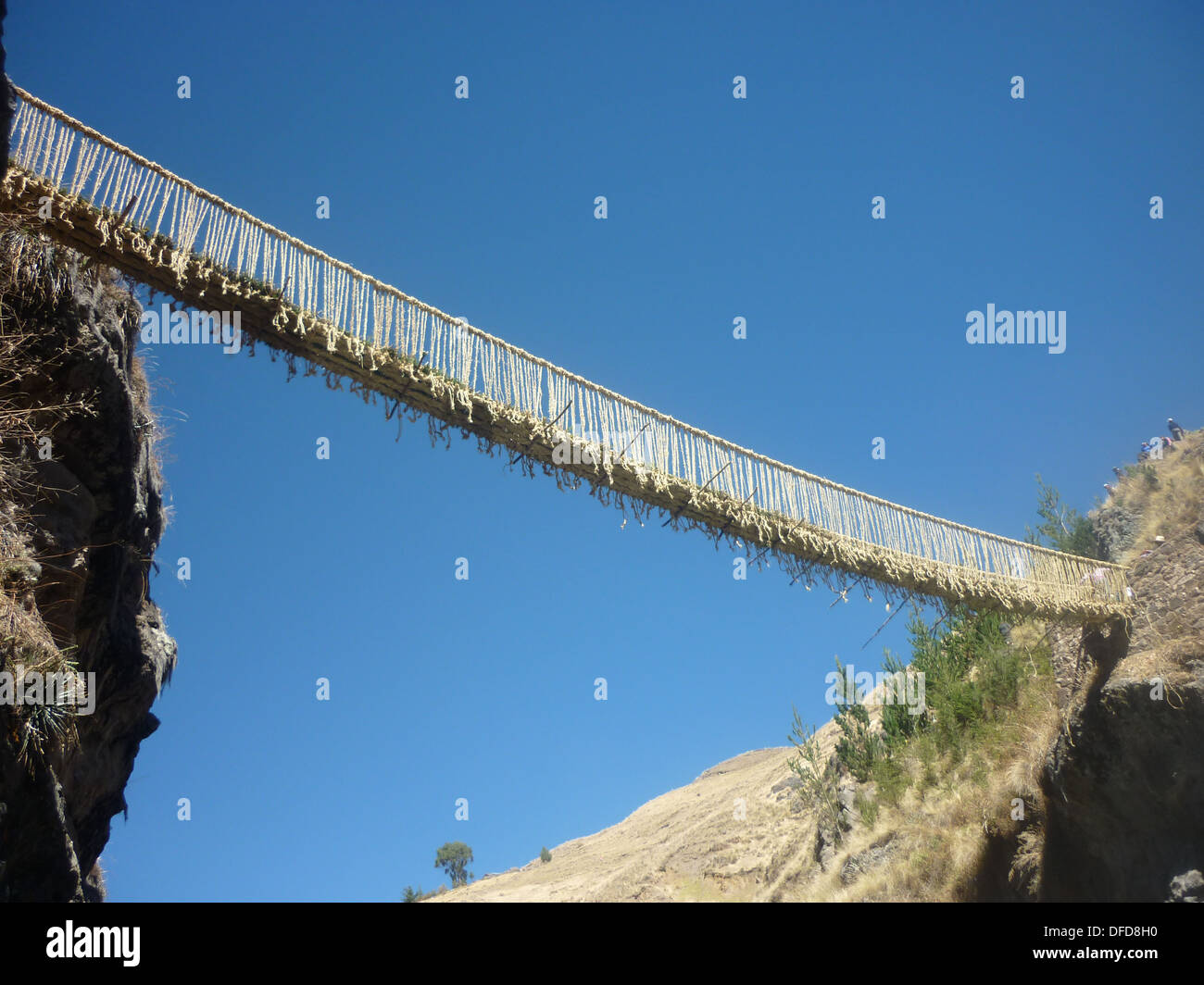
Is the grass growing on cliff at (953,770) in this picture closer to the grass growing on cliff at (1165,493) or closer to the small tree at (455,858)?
the grass growing on cliff at (1165,493)

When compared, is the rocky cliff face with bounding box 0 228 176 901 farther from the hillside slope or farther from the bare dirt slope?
the bare dirt slope

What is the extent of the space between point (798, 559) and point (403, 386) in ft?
16.1

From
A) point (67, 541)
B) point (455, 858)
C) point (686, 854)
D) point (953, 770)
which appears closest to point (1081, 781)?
point (953, 770)

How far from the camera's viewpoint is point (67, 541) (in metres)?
8.70

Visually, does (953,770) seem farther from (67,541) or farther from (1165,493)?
(67,541)

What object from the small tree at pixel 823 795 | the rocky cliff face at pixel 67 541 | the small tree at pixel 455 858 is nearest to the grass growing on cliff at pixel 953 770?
the small tree at pixel 823 795

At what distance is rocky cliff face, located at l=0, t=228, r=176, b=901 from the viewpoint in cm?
720

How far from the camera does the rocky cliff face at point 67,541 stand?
7.20 m

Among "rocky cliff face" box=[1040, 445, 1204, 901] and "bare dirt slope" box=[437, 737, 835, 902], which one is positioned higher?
"rocky cliff face" box=[1040, 445, 1204, 901]

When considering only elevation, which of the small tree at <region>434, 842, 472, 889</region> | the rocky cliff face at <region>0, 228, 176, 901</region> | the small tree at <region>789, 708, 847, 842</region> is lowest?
the small tree at <region>434, 842, 472, 889</region>

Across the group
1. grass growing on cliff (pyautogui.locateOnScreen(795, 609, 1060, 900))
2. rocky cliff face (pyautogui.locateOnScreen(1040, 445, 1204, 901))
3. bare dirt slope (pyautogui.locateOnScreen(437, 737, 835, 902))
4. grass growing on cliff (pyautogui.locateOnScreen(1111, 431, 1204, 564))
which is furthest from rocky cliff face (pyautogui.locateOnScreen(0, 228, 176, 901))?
grass growing on cliff (pyautogui.locateOnScreen(1111, 431, 1204, 564))

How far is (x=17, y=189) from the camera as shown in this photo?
6.42m
